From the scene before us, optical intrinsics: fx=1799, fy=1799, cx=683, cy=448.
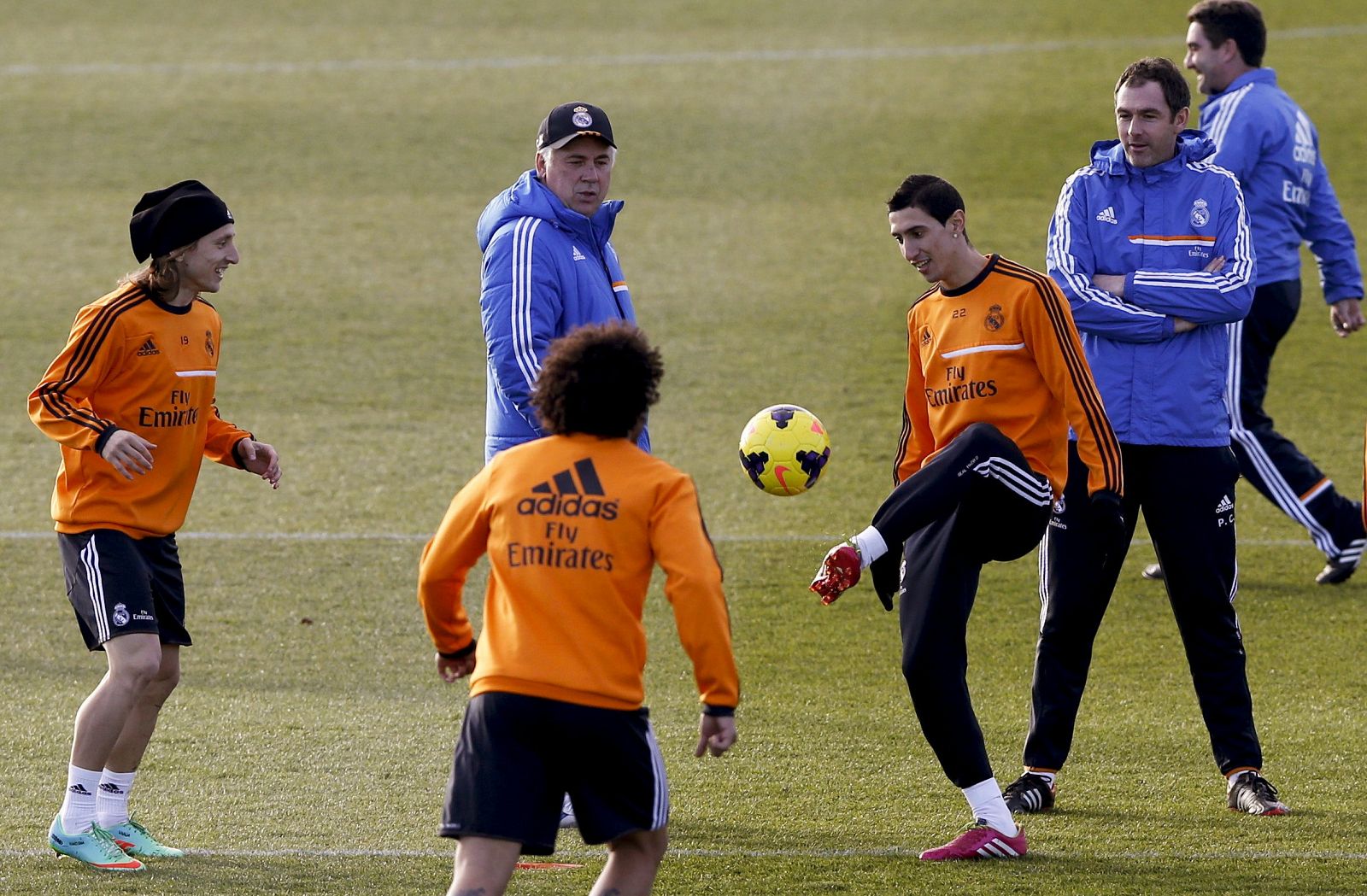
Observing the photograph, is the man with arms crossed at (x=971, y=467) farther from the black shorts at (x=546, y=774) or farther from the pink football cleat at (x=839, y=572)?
the black shorts at (x=546, y=774)

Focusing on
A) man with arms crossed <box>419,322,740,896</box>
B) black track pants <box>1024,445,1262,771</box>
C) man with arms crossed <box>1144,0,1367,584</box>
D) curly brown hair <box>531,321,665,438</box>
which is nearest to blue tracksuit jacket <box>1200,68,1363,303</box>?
man with arms crossed <box>1144,0,1367,584</box>

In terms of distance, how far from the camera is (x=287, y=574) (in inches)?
332

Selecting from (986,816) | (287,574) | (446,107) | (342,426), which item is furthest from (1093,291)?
(446,107)

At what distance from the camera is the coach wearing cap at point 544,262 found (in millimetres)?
5152

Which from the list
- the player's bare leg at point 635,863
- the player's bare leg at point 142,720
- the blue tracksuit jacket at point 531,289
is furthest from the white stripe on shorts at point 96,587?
the player's bare leg at point 635,863

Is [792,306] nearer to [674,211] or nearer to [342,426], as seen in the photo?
[674,211]

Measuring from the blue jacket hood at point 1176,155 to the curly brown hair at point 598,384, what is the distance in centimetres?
228

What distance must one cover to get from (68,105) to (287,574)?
11153 mm

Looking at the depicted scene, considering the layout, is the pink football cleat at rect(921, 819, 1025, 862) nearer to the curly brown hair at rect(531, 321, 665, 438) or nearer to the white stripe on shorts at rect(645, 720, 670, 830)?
the white stripe on shorts at rect(645, 720, 670, 830)

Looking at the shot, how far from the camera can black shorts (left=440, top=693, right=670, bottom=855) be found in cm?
360

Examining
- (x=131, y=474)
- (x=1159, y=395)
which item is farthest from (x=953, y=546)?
(x=131, y=474)

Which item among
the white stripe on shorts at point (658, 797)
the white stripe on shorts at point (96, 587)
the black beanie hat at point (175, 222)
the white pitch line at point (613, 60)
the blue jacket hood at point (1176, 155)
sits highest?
the white pitch line at point (613, 60)

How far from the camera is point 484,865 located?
141 inches

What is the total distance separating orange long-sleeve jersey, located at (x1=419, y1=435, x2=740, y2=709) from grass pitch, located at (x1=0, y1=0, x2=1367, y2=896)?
4.37 feet
